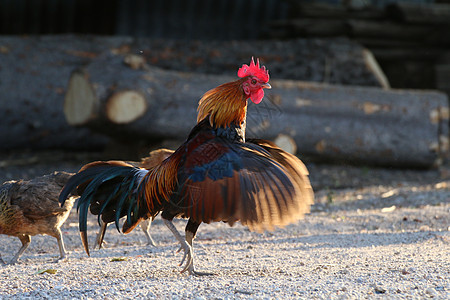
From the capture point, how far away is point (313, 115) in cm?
952

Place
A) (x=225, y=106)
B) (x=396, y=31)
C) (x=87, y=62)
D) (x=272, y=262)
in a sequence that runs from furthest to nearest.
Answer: (x=396, y=31)
(x=87, y=62)
(x=272, y=262)
(x=225, y=106)

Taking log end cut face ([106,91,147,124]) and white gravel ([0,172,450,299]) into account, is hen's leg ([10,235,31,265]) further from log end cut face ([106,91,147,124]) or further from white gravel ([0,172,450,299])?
log end cut face ([106,91,147,124])

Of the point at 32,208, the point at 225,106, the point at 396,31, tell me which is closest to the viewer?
the point at 225,106

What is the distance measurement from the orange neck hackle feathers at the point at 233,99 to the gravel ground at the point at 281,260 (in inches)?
48.1

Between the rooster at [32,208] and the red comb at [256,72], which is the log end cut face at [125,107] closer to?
the rooster at [32,208]

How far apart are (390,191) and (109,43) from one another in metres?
5.93

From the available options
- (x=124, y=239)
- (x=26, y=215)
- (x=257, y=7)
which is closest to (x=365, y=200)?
(x=124, y=239)

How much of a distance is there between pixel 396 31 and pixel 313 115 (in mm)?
4805

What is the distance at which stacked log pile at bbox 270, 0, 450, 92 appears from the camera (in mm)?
12641

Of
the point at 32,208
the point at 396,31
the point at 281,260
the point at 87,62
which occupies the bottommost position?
the point at 281,260

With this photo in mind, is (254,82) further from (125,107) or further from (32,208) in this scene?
(125,107)

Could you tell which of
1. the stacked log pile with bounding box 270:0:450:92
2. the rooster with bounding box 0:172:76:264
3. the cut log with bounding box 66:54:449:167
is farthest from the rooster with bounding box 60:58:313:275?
the stacked log pile with bounding box 270:0:450:92

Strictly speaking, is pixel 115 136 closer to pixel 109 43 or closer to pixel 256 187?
pixel 109 43

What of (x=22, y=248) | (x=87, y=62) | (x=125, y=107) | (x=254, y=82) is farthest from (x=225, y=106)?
(x=87, y=62)
